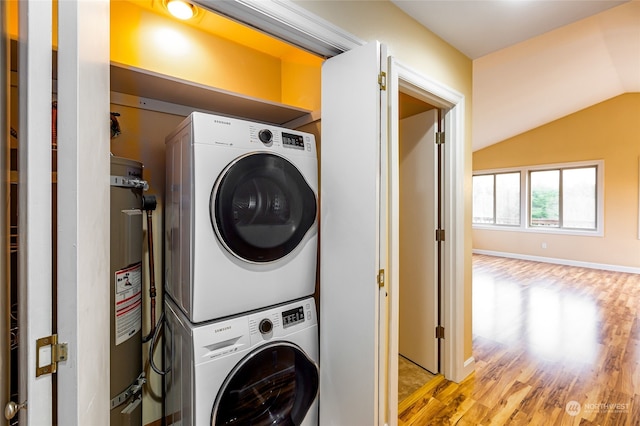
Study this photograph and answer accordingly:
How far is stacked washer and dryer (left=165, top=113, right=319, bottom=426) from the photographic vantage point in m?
1.18

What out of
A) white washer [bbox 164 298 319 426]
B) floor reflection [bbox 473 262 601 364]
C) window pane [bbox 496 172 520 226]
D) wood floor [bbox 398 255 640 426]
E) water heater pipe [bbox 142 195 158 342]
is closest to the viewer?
white washer [bbox 164 298 319 426]

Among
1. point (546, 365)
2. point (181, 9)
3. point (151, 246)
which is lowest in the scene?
point (546, 365)

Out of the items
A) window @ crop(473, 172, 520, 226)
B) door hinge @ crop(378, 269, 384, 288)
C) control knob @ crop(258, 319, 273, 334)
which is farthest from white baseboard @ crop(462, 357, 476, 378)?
window @ crop(473, 172, 520, 226)

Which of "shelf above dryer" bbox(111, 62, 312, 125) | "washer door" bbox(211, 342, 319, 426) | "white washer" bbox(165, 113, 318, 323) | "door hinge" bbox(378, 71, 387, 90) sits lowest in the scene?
"washer door" bbox(211, 342, 319, 426)

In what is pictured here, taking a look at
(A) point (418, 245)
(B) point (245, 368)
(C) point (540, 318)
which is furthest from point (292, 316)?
(C) point (540, 318)

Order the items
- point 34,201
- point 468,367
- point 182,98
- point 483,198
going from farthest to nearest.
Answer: point 483,198
point 468,367
point 182,98
point 34,201

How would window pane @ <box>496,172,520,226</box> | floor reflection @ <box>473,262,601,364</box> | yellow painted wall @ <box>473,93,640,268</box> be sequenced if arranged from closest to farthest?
floor reflection @ <box>473,262,601,364</box>
yellow painted wall @ <box>473,93,640,268</box>
window pane @ <box>496,172,520,226</box>

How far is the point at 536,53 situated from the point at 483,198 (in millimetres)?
5122

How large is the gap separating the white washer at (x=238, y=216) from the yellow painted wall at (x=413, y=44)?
0.60 metres

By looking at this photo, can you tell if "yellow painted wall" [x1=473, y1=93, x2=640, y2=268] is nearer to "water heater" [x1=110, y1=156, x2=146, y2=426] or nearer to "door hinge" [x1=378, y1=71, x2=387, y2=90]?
"door hinge" [x1=378, y1=71, x2=387, y2=90]

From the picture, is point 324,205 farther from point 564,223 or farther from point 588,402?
point 564,223

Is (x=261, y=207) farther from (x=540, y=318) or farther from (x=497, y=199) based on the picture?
(x=497, y=199)

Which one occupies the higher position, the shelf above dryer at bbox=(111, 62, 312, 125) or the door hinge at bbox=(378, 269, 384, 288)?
the shelf above dryer at bbox=(111, 62, 312, 125)

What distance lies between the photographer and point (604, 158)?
580 cm
